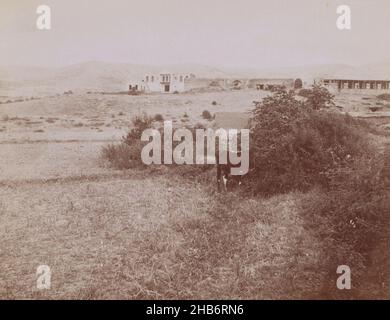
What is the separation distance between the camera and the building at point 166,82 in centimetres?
4716

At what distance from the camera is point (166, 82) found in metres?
48.3

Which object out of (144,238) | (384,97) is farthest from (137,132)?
(384,97)

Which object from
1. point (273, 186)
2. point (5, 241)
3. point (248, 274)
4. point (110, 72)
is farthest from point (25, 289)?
point (110, 72)

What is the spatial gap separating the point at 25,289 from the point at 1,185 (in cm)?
734

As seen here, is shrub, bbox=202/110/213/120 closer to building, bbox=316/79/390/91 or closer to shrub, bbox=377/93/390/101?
building, bbox=316/79/390/91

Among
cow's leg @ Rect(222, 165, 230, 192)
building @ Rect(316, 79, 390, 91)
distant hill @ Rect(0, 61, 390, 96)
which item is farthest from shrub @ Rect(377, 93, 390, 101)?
cow's leg @ Rect(222, 165, 230, 192)

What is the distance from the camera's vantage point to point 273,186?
11.7 meters

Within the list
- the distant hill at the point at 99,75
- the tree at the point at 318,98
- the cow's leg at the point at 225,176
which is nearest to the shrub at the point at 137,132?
the cow's leg at the point at 225,176

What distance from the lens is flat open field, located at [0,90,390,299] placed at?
7.05 m

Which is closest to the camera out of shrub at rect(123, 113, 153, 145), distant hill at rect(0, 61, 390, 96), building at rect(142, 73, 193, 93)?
shrub at rect(123, 113, 153, 145)

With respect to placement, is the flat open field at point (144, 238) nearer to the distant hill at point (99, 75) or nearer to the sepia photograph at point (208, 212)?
the sepia photograph at point (208, 212)

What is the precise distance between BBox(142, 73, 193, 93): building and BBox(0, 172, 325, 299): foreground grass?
118 ft

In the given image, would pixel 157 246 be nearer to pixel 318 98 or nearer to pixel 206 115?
pixel 318 98
